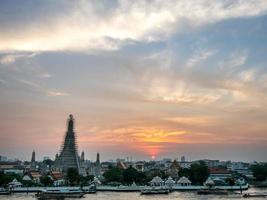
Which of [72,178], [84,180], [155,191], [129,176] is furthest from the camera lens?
[84,180]

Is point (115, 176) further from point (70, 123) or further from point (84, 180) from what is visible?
point (70, 123)

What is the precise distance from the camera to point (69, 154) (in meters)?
85.2

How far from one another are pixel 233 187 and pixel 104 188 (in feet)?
57.1

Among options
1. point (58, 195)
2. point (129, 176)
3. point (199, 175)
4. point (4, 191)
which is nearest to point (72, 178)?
point (129, 176)

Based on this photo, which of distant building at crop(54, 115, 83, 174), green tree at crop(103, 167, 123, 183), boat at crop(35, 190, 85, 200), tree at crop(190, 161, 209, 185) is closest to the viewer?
boat at crop(35, 190, 85, 200)

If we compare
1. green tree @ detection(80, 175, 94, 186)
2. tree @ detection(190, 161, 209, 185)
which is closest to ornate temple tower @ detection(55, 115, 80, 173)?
green tree @ detection(80, 175, 94, 186)

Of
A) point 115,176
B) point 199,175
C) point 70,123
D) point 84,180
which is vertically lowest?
point 84,180

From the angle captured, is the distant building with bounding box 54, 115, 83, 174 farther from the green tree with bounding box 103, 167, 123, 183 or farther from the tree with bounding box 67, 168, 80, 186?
the tree with bounding box 67, 168, 80, 186

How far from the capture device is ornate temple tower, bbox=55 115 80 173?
83.5 metres

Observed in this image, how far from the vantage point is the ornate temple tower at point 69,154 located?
274 feet

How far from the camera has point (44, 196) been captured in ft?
153

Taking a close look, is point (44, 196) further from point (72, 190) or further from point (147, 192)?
point (147, 192)

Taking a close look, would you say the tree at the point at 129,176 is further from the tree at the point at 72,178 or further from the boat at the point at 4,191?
the boat at the point at 4,191

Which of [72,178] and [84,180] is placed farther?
[84,180]
